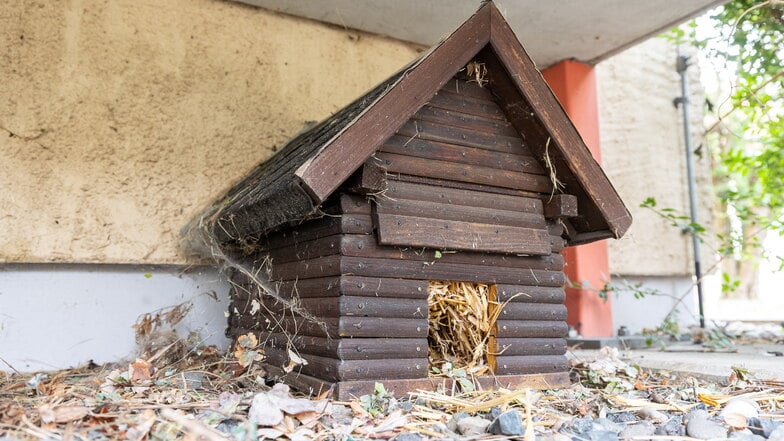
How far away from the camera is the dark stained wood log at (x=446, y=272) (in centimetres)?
308

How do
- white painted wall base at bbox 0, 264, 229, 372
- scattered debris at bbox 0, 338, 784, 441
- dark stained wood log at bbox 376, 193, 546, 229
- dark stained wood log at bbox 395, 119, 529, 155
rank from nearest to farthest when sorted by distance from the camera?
1. scattered debris at bbox 0, 338, 784, 441
2. dark stained wood log at bbox 376, 193, 546, 229
3. dark stained wood log at bbox 395, 119, 529, 155
4. white painted wall base at bbox 0, 264, 229, 372

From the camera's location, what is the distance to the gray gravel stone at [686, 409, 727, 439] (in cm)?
265

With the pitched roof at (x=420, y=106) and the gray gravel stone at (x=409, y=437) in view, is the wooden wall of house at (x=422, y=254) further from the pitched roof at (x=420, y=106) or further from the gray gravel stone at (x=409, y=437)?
the gray gravel stone at (x=409, y=437)

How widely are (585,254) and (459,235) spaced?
299cm

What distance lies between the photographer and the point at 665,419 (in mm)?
2916

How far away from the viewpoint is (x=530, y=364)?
11.6 feet

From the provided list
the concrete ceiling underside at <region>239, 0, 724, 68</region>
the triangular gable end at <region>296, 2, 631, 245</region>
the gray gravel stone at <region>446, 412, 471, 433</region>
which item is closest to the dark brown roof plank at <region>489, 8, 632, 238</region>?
the triangular gable end at <region>296, 2, 631, 245</region>

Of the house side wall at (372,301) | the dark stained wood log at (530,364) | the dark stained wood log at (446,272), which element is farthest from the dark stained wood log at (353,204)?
the dark stained wood log at (530,364)

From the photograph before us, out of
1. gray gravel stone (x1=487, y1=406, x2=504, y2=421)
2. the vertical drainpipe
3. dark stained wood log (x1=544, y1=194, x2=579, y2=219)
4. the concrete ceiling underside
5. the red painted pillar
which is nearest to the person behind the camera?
gray gravel stone (x1=487, y1=406, x2=504, y2=421)

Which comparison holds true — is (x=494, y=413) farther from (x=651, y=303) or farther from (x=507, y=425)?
(x=651, y=303)

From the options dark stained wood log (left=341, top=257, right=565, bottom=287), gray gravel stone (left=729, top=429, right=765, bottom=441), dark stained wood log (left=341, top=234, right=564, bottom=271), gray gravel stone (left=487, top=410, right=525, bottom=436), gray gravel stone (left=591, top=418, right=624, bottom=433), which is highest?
dark stained wood log (left=341, top=234, right=564, bottom=271)

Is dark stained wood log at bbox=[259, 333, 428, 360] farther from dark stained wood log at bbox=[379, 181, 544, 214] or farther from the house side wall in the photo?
dark stained wood log at bbox=[379, 181, 544, 214]

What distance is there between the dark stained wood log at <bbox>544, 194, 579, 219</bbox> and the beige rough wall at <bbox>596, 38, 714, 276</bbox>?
312cm

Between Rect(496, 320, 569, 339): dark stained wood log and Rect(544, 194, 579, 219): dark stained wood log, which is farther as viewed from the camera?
Rect(544, 194, 579, 219): dark stained wood log
